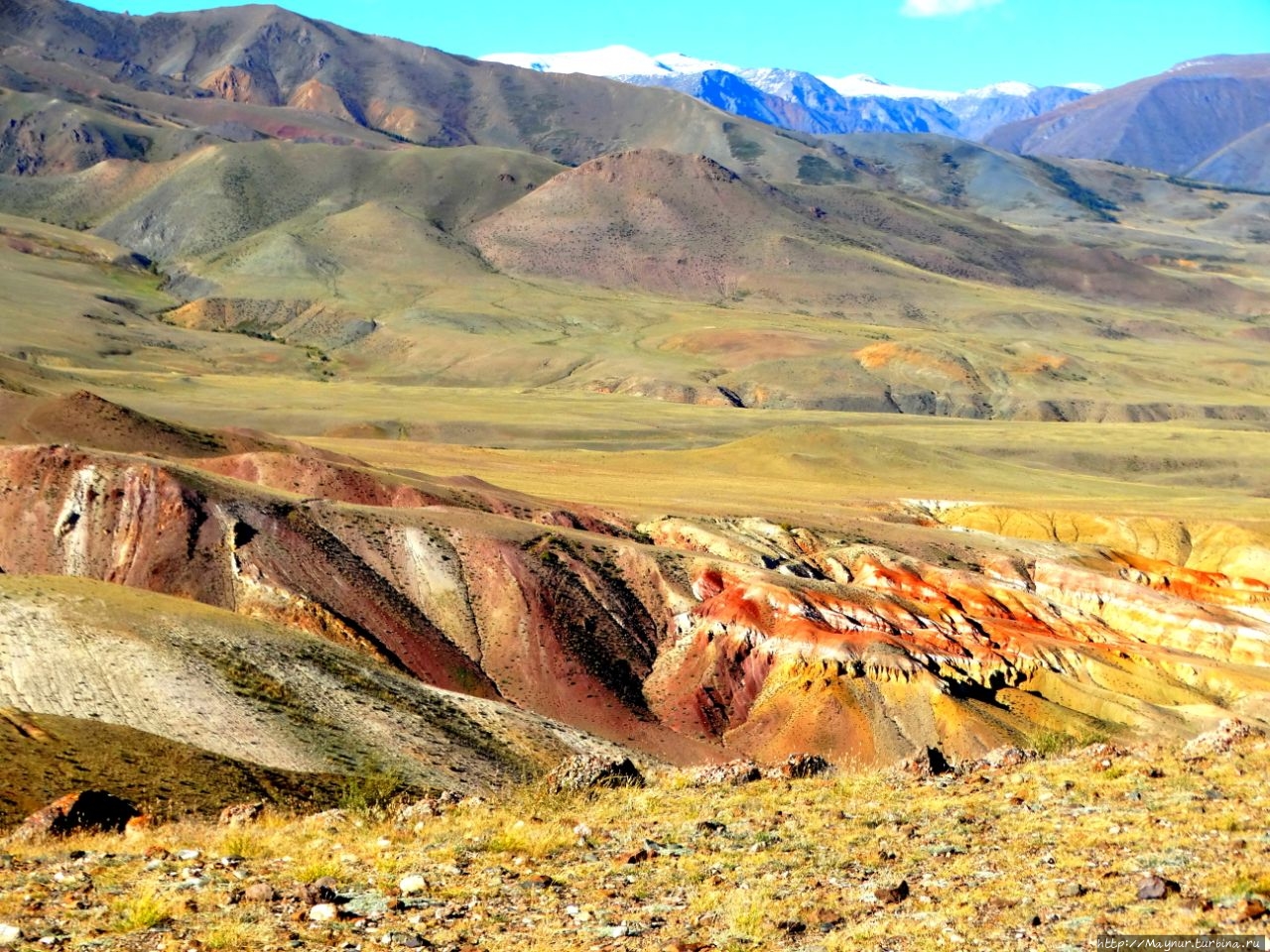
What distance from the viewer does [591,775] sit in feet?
68.5

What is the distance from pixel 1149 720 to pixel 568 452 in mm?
67114

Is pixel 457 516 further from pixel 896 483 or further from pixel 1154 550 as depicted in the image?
pixel 896 483

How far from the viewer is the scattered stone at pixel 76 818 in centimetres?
1794

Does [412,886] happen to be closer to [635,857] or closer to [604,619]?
[635,857]

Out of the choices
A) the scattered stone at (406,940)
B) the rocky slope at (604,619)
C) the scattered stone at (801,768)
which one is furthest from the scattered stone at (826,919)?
the rocky slope at (604,619)

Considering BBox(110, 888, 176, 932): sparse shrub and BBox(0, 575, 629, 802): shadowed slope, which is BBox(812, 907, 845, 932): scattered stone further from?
BBox(0, 575, 629, 802): shadowed slope

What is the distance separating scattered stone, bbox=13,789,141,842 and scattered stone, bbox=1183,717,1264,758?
14.0 meters

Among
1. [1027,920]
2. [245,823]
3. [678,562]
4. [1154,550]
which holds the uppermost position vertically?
[1027,920]

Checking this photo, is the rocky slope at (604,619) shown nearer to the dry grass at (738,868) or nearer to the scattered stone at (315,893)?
the dry grass at (738,868)

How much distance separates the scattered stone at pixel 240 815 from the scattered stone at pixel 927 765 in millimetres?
9107

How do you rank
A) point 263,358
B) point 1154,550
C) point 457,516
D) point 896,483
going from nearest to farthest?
1. point 457,516
2. point 1154,550
3. point 896,483
4. point 263,358

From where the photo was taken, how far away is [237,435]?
244ft

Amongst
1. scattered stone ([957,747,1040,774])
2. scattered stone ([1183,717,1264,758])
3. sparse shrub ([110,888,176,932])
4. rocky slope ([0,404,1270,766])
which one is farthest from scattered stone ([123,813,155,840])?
rocky slope ([0,404,1270,766])

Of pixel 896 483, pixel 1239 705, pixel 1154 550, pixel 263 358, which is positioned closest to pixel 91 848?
pixel 1239 705
